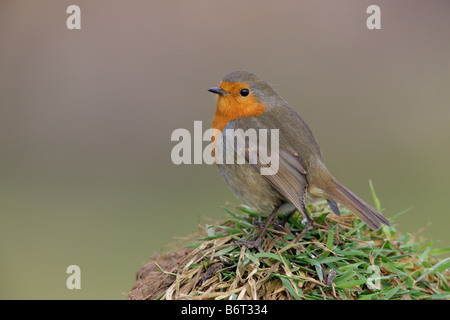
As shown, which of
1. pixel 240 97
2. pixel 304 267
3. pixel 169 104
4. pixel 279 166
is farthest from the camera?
pixel 169 104

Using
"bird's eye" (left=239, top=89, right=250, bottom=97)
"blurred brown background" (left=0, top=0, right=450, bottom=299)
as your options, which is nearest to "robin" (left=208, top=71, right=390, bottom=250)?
"bird's eye" (left=239, top=89, right=250, bottom=97)

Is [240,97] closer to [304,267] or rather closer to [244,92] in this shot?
[244,92]

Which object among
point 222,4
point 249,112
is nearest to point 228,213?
point 249,112

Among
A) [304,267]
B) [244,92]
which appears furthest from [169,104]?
[304,267]

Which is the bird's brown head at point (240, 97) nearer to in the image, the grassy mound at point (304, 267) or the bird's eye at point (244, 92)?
the bird's eye at point (244, 92)

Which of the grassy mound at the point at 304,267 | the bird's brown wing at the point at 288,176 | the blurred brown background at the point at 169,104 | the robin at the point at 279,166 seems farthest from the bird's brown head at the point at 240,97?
the blurred brown background at the point at 169,104

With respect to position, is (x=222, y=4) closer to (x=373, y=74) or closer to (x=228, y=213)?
(x=373, y=74)
